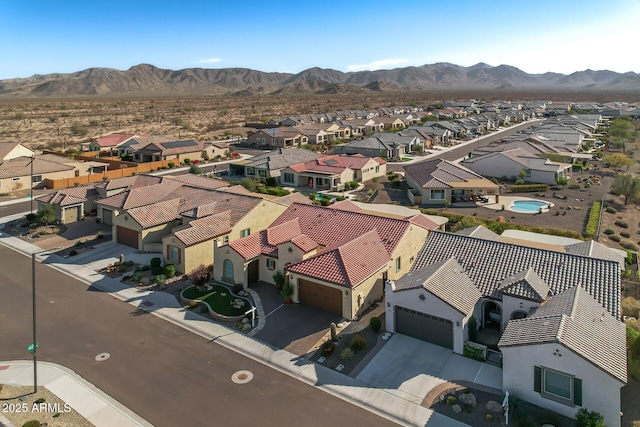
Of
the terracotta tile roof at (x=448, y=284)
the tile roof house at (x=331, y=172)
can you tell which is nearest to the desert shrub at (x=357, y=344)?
the terracotta tile roof at (x=448, y=284)

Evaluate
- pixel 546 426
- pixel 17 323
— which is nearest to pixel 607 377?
pixel 546 426

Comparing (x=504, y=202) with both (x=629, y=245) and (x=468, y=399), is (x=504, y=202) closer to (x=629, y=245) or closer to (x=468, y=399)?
(x=629, y=245)

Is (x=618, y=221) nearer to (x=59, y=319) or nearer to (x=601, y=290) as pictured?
(x=601, y=290)

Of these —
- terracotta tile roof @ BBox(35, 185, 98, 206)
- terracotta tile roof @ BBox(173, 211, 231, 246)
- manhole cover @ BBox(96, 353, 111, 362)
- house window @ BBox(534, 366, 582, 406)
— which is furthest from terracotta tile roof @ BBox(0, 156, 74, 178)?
house window @ BBox(534, 366, 582, 406)

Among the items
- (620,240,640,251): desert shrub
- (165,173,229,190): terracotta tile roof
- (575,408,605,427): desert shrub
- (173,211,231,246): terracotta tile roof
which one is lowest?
(575,408,605,427): desert shrub

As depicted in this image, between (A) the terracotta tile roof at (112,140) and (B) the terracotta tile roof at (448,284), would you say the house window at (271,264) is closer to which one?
(B) the terracotta tile roof at (448,284)

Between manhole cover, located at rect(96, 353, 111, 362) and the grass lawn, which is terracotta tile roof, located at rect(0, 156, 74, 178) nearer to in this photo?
the grass lawn

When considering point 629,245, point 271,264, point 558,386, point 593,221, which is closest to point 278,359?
point 271,264
